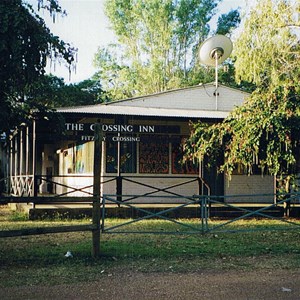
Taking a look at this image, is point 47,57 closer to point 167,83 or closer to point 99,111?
point 99,111

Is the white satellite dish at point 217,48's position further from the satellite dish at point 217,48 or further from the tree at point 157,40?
the tree at point 157,40

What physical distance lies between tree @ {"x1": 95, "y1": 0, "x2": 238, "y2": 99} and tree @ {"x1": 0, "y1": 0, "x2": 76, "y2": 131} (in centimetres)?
2618

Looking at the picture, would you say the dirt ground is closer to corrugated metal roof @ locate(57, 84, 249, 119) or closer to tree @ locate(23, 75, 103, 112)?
corrugated metal roof @ locate(57, 84, 249, 119)

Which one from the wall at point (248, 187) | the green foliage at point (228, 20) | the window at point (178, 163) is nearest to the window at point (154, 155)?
the window at point (178, 163)

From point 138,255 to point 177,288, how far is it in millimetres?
2314

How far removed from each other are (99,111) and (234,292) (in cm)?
996

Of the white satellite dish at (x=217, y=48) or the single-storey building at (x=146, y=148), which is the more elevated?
the white satellite dish at (x=217, y=48)

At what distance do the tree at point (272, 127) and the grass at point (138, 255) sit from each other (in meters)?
2.19

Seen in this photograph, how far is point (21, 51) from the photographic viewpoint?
9.69m

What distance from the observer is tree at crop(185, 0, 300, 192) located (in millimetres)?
12812

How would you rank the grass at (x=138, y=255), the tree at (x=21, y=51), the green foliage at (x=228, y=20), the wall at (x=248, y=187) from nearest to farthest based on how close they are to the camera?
the grass at (x=138, y=255), the tree at (x=21, y=51), the wall at (x=248, y=187), the green foliage at (x=228, y=20)

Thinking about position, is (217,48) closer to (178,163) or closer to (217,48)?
(217,48)

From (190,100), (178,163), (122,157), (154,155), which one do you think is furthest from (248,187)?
(122,157)

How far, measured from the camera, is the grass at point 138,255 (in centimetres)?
735
